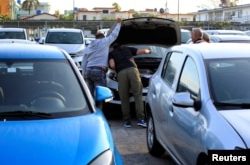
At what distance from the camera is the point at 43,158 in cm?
391

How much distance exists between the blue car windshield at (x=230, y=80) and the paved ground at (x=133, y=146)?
1873mm

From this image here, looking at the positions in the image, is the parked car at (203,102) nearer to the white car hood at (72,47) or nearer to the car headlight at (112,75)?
the car headlight at (112,75)

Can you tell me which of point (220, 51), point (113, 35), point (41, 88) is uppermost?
point (220, 51)

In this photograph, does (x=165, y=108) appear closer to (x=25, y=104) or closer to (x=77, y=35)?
(x=25, y=104)

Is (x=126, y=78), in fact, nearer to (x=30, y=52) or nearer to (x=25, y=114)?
(x=30, y=52)

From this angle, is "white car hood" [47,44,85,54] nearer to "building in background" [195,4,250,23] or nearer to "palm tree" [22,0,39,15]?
"building in background" [195,4,250,23]

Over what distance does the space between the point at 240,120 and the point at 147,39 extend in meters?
6.52

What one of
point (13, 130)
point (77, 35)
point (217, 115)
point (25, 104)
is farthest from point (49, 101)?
point (77, 35)

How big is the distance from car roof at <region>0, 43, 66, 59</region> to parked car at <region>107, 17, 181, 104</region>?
4.40 meters

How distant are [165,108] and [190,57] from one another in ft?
2.31

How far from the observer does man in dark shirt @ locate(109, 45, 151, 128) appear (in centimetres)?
945

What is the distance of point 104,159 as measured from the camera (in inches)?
159

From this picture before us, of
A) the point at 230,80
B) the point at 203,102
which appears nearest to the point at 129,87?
the point at 230,80

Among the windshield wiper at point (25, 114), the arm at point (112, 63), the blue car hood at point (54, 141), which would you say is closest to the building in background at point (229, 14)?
the arm at point (112, 63)
